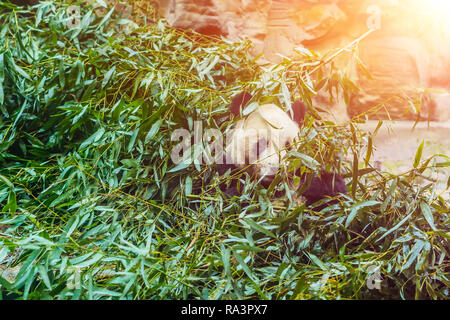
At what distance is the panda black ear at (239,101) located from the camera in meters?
1.26

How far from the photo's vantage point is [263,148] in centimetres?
115

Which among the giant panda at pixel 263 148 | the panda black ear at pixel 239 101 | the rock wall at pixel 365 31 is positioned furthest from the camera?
the rock wall at pixel 365 31

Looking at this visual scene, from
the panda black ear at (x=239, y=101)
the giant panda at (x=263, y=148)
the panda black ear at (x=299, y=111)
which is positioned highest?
the panda black ear at (x=239, y=101)

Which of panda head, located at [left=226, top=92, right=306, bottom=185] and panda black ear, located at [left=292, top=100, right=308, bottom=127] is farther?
panda black ear, located at [left=292, top=100, right=308, bottom=127]

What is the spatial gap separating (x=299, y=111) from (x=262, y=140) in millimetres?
271

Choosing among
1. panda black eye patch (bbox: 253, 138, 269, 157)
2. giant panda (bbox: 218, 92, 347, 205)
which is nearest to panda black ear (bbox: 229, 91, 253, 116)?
giant panda (bbox: 218, 92, 347, 205)

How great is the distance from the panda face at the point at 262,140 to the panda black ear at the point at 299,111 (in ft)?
0.28

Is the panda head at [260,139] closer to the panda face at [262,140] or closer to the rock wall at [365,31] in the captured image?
the panda face at [262,140]

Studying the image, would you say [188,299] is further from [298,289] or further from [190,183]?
[190,183]

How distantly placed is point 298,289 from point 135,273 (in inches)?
15.2

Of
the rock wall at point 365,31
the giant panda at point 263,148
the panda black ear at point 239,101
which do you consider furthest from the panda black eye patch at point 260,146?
the rock wall at point 365,31

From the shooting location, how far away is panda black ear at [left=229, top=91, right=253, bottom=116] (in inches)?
49.8

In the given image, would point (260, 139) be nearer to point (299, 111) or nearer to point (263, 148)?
point (263, 148)

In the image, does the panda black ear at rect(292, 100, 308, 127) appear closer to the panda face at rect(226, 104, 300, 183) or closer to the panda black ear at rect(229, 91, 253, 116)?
the panda face at rect(226, 104, 300, 183)
